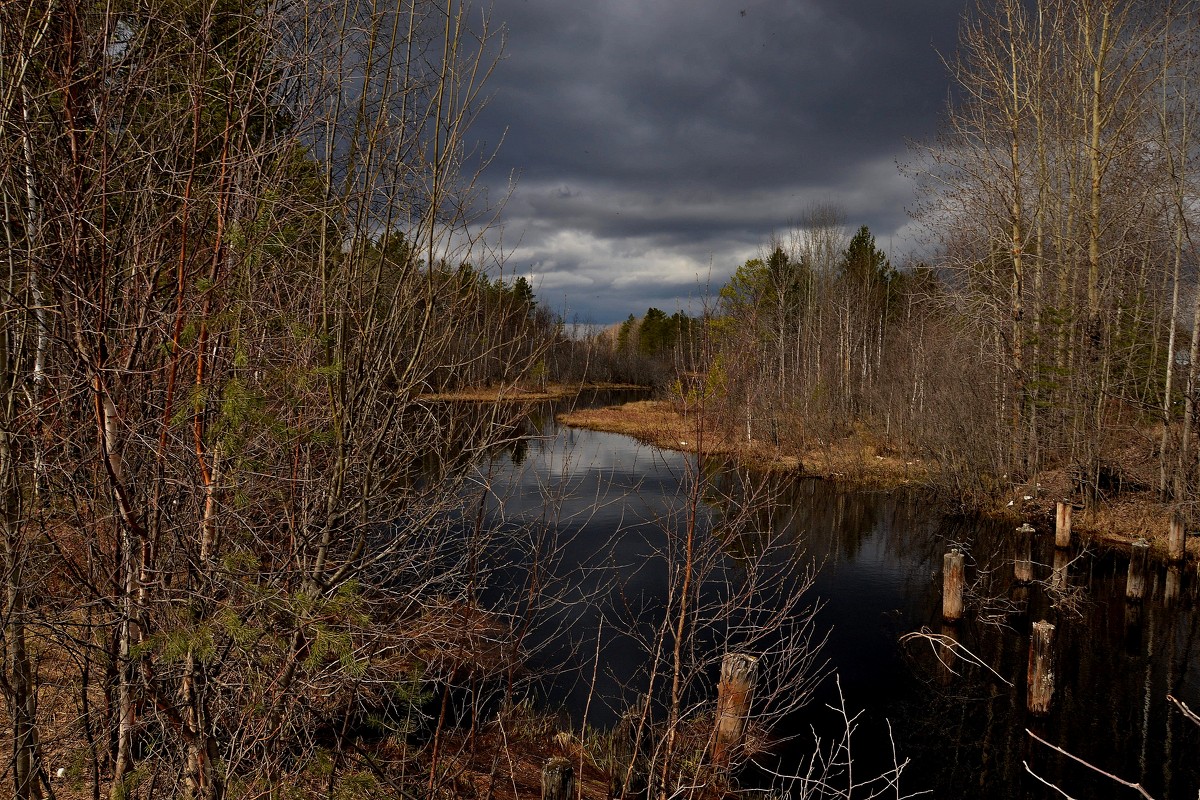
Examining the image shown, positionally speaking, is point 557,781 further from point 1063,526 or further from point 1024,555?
point 1063,526

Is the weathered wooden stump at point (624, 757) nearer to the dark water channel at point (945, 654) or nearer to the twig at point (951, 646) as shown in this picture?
the dark water channel at point (945, 654)

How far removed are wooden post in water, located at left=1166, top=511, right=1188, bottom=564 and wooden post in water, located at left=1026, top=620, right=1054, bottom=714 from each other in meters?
6.78

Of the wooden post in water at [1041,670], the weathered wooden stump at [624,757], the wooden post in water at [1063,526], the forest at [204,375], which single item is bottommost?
the weathered wooden stump at [624,757]

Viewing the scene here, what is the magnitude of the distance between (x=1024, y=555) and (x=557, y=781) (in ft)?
39.8

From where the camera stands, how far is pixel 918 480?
20.6m

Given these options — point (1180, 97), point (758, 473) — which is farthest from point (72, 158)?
point (758, 473)

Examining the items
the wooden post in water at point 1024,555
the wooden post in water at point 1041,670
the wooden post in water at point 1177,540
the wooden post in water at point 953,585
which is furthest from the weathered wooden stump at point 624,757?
the wooden post in water at point 1177,540

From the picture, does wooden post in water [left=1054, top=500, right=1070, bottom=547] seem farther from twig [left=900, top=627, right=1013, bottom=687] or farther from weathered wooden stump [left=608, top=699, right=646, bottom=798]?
weathered wooden stump [left=608, top=699, right=646, bottom=798]

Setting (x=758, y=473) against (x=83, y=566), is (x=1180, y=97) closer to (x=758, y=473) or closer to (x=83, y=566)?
(x=758, y=473)

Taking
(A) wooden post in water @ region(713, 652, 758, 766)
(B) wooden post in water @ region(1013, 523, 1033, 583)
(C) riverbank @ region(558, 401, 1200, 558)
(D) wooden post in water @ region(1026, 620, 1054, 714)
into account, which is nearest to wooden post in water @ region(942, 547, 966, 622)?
(B) wooden post in water @ region(1013, 523, 1033, 583)

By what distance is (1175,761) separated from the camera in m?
7.71

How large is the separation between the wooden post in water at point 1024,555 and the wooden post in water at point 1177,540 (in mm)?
2153

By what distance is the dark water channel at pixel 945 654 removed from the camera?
7629mm

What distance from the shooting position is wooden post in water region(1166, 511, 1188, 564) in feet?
43.5
